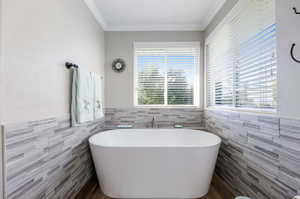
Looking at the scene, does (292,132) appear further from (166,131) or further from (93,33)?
(93,33)

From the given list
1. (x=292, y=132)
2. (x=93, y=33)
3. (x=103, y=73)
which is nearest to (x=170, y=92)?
(x=103, y=73)

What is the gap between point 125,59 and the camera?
3.30 metres

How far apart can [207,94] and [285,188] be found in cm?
201

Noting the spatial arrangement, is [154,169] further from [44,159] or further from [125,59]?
[125,59]

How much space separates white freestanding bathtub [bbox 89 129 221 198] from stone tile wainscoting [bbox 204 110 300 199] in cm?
30

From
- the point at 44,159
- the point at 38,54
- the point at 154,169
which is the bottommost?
the point at 154,169

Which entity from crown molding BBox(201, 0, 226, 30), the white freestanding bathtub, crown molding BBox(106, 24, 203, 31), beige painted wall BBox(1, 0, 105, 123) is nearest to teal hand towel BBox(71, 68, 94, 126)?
beige painted wall BBox(1, 0, 105, 123)

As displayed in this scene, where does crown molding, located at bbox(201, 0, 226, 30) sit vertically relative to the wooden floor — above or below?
above

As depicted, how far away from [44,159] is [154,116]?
209 cm

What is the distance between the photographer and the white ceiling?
251 cm

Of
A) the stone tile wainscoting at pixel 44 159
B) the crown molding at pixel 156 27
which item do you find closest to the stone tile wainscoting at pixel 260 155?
the crown molding at pixel 156 27

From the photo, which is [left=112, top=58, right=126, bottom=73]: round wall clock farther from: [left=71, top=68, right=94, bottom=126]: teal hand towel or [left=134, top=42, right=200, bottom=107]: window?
[left=71, top=68, right=94, bottom=126]: teal hand towel

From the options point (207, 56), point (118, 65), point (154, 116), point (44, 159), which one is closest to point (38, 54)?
point (44, 159)

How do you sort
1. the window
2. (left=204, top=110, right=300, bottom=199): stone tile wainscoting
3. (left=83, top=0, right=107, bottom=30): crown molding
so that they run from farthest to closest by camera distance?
1. the window
2. (left=83, top=0, right=107, bottom=30): crown molding
3. (left=204, top=110, right=300, bottom=199): stone tile wainscoting
